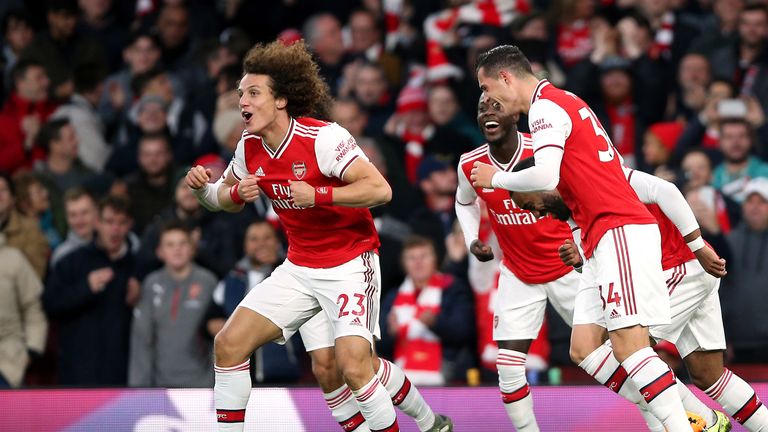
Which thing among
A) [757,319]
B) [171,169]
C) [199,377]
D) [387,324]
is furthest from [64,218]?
[757,319]

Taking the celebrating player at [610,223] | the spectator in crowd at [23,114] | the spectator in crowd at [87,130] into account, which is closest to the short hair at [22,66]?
the spectator in crowd at [23,114]

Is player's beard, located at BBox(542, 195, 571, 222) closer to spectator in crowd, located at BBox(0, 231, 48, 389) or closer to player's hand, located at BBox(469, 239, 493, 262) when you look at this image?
player's hand, located at BBox(469, 239, 493, 262)

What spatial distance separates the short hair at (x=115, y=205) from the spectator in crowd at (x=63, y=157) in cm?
125

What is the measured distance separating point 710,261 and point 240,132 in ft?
17.9

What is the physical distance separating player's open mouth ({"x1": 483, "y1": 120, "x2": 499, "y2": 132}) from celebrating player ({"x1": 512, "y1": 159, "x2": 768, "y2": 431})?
0.39m

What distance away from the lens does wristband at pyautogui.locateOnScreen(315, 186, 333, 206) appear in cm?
701

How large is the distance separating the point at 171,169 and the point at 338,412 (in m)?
4.63

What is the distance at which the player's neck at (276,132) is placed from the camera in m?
7.35

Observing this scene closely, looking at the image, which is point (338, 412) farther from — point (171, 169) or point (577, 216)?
point (171, 169)

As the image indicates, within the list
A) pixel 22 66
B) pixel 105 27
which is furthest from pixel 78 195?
pixel 105 27

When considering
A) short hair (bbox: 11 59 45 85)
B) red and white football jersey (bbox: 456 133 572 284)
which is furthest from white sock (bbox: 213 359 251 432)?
short hair (bbox: 11 59 45 85)

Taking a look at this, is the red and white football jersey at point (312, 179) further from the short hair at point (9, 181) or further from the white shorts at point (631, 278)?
the short hair at point (9, 181)

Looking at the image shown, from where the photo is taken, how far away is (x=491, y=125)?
772 cm

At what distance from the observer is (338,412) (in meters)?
7.63
